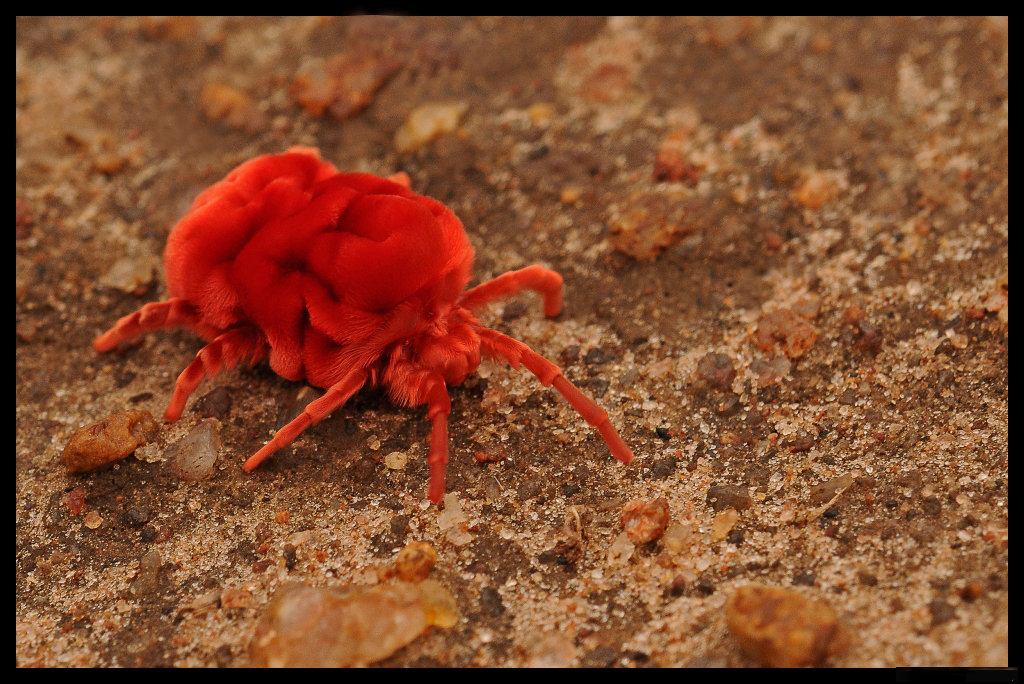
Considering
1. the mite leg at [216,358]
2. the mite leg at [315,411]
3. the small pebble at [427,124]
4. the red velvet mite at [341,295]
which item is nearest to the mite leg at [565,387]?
the red velvet mite at [341,295]

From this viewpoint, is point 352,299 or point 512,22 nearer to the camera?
point 352,299

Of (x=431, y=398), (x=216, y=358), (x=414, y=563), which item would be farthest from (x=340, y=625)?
(x=216, y=358)

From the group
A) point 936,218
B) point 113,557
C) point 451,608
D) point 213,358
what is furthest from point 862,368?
point 113,557

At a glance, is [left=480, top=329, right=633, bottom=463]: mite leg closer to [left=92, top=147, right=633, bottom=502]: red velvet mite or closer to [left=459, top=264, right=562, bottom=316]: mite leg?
[left=92, top=147, right=633, bottom=502]: red velvet mite

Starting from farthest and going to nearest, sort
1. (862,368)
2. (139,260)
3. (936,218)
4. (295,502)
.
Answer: (139,260) < (936,218) < (862,368) < (295,502)

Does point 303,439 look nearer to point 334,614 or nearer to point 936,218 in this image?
point 334,614
